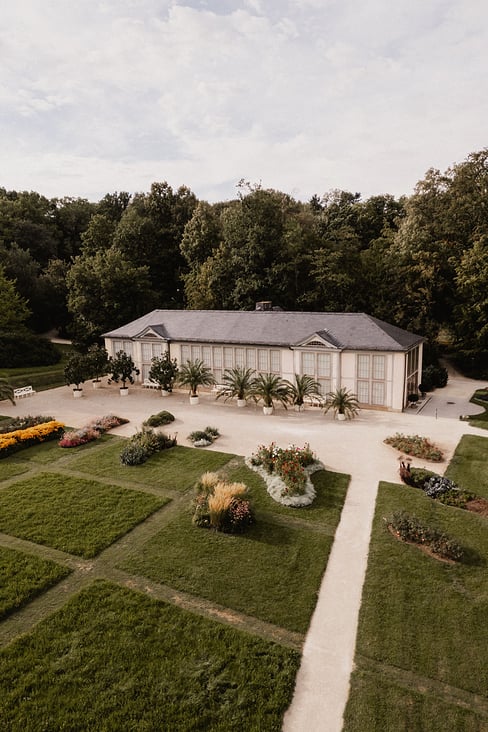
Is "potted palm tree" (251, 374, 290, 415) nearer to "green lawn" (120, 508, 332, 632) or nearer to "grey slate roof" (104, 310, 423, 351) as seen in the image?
"grey slate roof" (104, 310, 423, 351)

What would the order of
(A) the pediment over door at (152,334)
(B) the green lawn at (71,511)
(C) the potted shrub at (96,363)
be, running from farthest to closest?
1. (A) the pediment over door at (152,334)
2. (C) the potted shrub at (96,363)
3. (B) the green lawn at (71,511)

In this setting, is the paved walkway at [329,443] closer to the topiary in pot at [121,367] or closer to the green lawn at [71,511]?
the topiary in pot at [121,367]

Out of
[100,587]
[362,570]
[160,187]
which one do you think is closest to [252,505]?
[362,570]

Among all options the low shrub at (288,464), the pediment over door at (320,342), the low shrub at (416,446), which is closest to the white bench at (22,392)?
the pediment over door at (320,342)

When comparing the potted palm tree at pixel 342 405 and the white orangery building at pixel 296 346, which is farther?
the white orangery building at pixel 296 346

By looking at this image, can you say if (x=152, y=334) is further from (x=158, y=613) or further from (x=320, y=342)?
(x=158, y=613)

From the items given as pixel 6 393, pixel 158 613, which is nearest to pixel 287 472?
pixel 158 613
